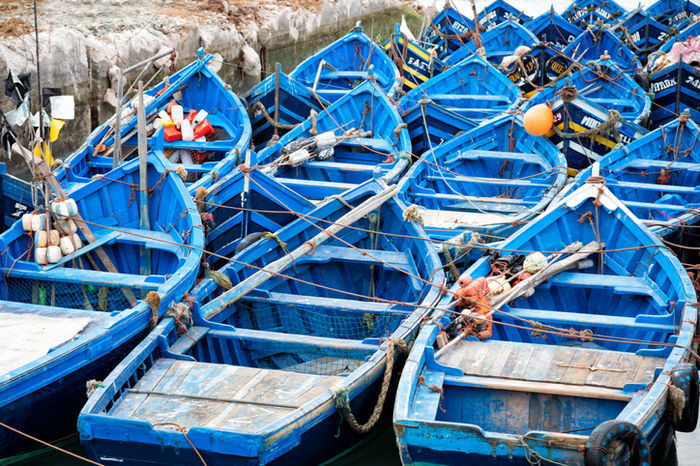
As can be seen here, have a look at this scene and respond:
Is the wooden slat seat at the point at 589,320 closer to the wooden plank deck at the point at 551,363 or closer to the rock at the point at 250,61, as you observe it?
the wooden plank deck at the point at 551,363

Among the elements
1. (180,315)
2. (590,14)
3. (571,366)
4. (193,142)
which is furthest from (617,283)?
(590,14)

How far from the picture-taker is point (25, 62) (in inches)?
509

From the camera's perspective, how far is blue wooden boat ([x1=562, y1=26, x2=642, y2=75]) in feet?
60.1

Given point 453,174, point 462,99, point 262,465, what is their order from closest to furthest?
point 262,465
point 453,174
point 462,99

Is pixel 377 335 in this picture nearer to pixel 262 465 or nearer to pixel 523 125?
pixel 262 465

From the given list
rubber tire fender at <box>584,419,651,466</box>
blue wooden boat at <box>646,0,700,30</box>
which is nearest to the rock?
blue wooden boat at <box>646,0,700,30</box>

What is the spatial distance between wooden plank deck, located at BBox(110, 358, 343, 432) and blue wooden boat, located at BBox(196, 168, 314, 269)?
7.66ft

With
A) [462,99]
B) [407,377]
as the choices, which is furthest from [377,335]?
[462,99]

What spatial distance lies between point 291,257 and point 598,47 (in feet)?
43.8

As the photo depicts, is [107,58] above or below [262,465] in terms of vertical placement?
above

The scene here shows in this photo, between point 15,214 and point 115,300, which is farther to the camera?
point 15,214

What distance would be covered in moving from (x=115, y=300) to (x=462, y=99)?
8.63m

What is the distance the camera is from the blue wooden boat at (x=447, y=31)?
2031cm

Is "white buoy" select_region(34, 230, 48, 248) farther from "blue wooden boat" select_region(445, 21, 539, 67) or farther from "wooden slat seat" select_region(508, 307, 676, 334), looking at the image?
"blue wooden boat" select_region(445, 21, 539, 67)
